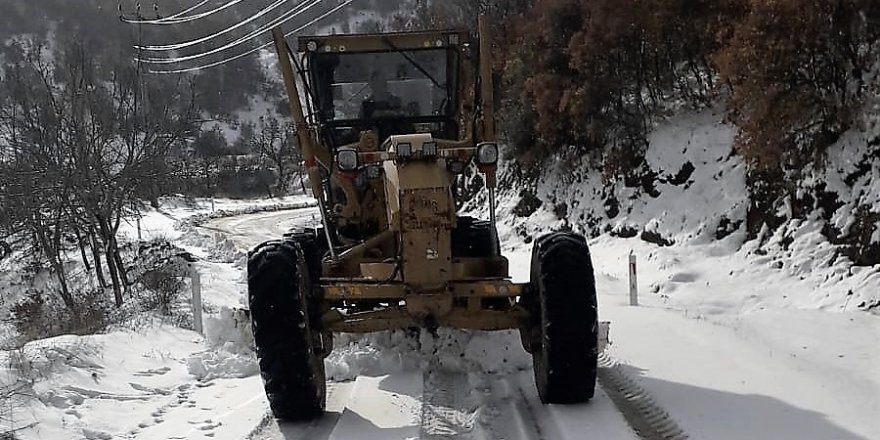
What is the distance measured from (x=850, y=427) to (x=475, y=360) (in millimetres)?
3213

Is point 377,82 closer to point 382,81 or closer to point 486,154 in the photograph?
point 382,81

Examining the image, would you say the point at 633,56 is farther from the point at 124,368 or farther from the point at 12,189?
the point at 12,189

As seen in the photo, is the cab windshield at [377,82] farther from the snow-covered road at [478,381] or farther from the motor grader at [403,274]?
the snow-covered road at [478,381]

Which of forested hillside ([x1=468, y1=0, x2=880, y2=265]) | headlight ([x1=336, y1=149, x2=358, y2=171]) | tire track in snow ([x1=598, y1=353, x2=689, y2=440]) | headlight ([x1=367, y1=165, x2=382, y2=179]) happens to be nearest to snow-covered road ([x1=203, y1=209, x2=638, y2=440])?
tire track in snow ([x1=598, y1=353, x2=689, y2=440])

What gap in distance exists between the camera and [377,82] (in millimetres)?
7820

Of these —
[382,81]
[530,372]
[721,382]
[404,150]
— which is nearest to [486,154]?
[404,150]

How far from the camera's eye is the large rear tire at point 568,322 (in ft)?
19.2

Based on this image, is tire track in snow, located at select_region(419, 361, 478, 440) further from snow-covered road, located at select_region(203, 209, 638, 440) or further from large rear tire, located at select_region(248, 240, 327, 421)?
large rear tire, located at select_region(248, 240, 327, 421)

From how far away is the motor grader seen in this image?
5.87 m

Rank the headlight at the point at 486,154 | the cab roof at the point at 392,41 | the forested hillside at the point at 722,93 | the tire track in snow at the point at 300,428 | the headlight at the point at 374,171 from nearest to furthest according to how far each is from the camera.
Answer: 1. the tire track in snow at the point at 300,428
2. the headlight at the point at 486,154
3. the headlight at the point at 374,171
4. the cab roof at the point at 392,41
5. the forested hillside at the point at 722,93

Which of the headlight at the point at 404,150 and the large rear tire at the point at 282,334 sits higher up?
the headlight at the point at 404,150

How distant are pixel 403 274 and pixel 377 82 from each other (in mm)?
2597

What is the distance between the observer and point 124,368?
25.3 feet

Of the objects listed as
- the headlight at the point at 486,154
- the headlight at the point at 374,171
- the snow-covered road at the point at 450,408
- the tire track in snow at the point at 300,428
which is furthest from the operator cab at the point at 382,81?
the tire track in snow at the point at 300,428
